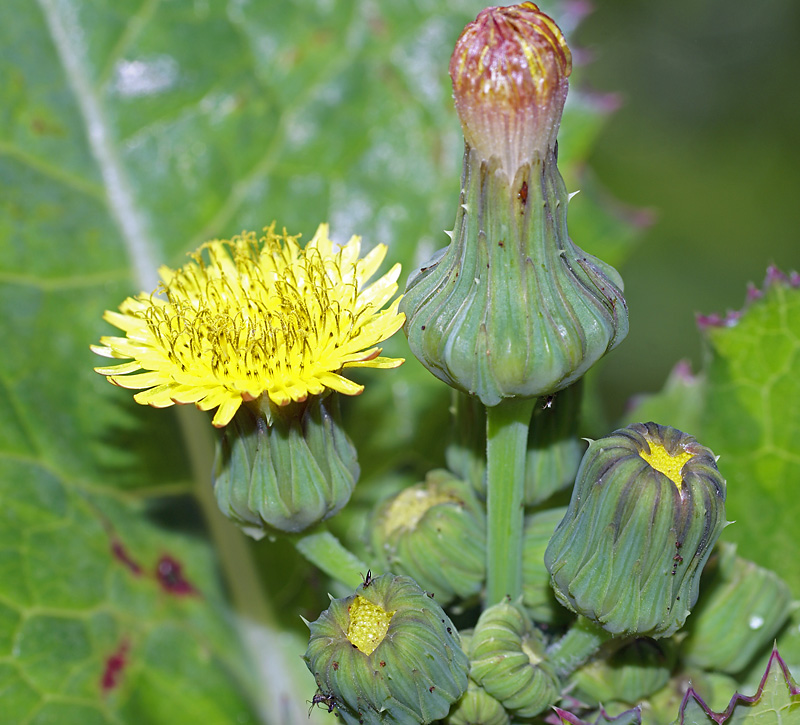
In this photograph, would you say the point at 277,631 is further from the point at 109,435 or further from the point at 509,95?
the point at 509,95

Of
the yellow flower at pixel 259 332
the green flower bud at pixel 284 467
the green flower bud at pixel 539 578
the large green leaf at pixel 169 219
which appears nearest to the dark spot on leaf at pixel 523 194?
the yellow flower at pixel 259 332

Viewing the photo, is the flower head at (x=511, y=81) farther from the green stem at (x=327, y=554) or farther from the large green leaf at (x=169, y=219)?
the large green leaf at (x=169, y=219)

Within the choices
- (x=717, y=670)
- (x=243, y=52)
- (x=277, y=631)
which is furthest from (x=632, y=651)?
(x=243, y=52)

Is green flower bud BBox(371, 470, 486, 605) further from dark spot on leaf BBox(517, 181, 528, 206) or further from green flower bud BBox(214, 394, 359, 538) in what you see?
dark spot on leaf BBox(517, 181, 528, 206)

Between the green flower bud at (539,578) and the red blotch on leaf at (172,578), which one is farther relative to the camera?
the red blotch on leaf at (172,578)

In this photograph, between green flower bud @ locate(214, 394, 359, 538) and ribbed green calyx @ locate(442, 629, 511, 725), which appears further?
green flower bud @ locate(214, 394, 359, 538)

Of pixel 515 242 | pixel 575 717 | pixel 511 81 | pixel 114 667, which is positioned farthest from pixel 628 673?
pixel 114 667

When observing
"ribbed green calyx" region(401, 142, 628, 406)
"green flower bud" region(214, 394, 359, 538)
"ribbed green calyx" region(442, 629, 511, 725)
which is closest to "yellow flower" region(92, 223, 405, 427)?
"green flower bud" region(214, 394, 359, 538)
